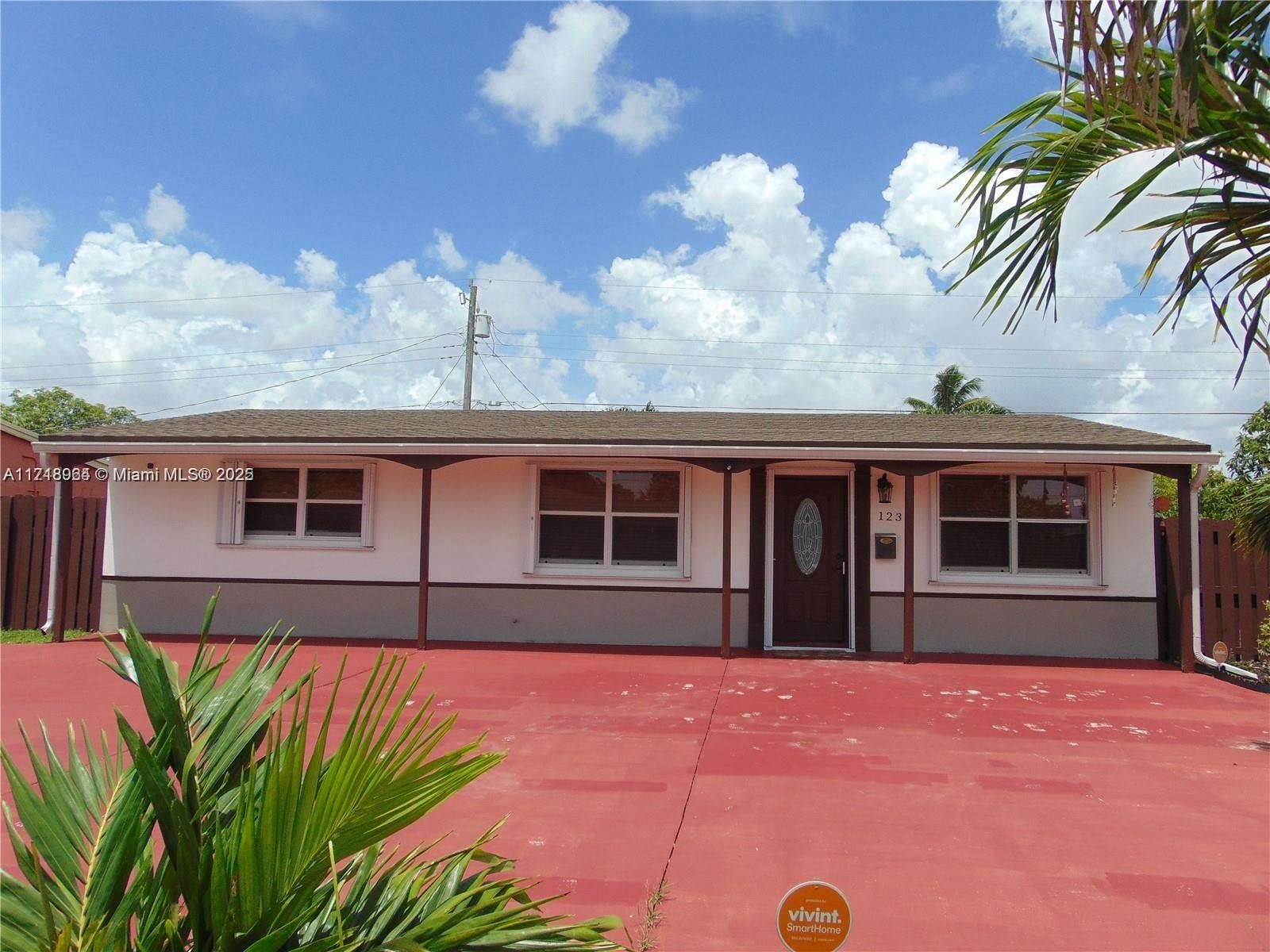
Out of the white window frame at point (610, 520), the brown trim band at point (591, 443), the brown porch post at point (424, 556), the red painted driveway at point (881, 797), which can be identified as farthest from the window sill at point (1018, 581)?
the brown porch post at point (424, 556)

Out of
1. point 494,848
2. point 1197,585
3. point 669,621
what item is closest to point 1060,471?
point 1197,585

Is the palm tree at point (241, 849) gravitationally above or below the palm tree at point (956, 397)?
below

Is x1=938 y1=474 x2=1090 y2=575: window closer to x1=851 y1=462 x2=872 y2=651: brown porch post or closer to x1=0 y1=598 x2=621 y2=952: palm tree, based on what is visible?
x1=851 y1=462 x2=872 y2=651: brown porch post

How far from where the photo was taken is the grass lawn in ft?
35.3

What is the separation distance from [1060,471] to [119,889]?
36.3ft

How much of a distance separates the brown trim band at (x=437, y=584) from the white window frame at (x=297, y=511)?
482 millimetres

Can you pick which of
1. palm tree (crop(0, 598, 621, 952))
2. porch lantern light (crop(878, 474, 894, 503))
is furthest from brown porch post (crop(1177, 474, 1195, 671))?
palm tree (crop(0, 598, 621, 952))

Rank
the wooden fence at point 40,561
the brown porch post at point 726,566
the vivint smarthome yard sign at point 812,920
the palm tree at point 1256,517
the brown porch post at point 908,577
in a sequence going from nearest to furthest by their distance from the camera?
the vivint smarthome yard sign at point 812,920 → the palm tree at point 1256,517 → the brown porch post at point 908,577 → the brown porch post at point 726,566 → the wooden fence at point 40,561

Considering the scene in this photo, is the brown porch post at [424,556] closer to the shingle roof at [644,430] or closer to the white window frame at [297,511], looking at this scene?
the shingle roof at [644,430]

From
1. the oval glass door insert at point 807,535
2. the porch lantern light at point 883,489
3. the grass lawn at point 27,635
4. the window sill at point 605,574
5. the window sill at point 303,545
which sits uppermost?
the porch lantern light at point 883,489

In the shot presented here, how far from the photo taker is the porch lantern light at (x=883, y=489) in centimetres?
1062

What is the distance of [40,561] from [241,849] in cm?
1205

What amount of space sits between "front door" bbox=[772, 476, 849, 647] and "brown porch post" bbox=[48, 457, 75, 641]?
9.37m

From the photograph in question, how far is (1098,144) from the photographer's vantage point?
343cm
